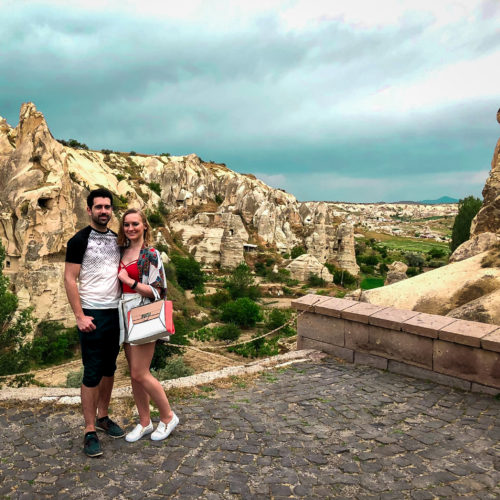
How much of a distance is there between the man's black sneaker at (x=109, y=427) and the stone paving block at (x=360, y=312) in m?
3.37

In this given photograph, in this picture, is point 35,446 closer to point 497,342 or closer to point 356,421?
point 356,421

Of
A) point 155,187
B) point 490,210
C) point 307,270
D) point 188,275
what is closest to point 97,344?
point 490,210

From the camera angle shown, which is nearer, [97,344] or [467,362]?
[97,344]

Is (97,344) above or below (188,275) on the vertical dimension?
above

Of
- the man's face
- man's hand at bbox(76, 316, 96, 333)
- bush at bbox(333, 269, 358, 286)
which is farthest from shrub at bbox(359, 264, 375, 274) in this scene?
man's hand at bbox(76, 316, 96, 333)

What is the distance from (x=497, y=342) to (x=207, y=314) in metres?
24.1

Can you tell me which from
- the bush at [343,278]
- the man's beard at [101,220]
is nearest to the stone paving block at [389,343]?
the man's beard at [101,220]

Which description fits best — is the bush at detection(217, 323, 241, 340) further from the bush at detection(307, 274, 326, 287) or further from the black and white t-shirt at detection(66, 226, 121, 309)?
the black and white t-shirt at detection(66, 226, 121, 309)

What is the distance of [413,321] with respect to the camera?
5172 millimetres

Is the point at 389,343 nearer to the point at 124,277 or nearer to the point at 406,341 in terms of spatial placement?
the point at 406,341

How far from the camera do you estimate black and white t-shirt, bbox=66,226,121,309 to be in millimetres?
3262

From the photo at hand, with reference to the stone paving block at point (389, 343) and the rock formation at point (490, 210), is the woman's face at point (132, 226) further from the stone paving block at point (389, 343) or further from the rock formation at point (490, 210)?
the rock formation at point (490, 210)

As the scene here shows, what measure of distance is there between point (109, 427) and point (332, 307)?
11.5 feet

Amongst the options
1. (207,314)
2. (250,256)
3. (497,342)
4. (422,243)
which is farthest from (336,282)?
(422,243)
